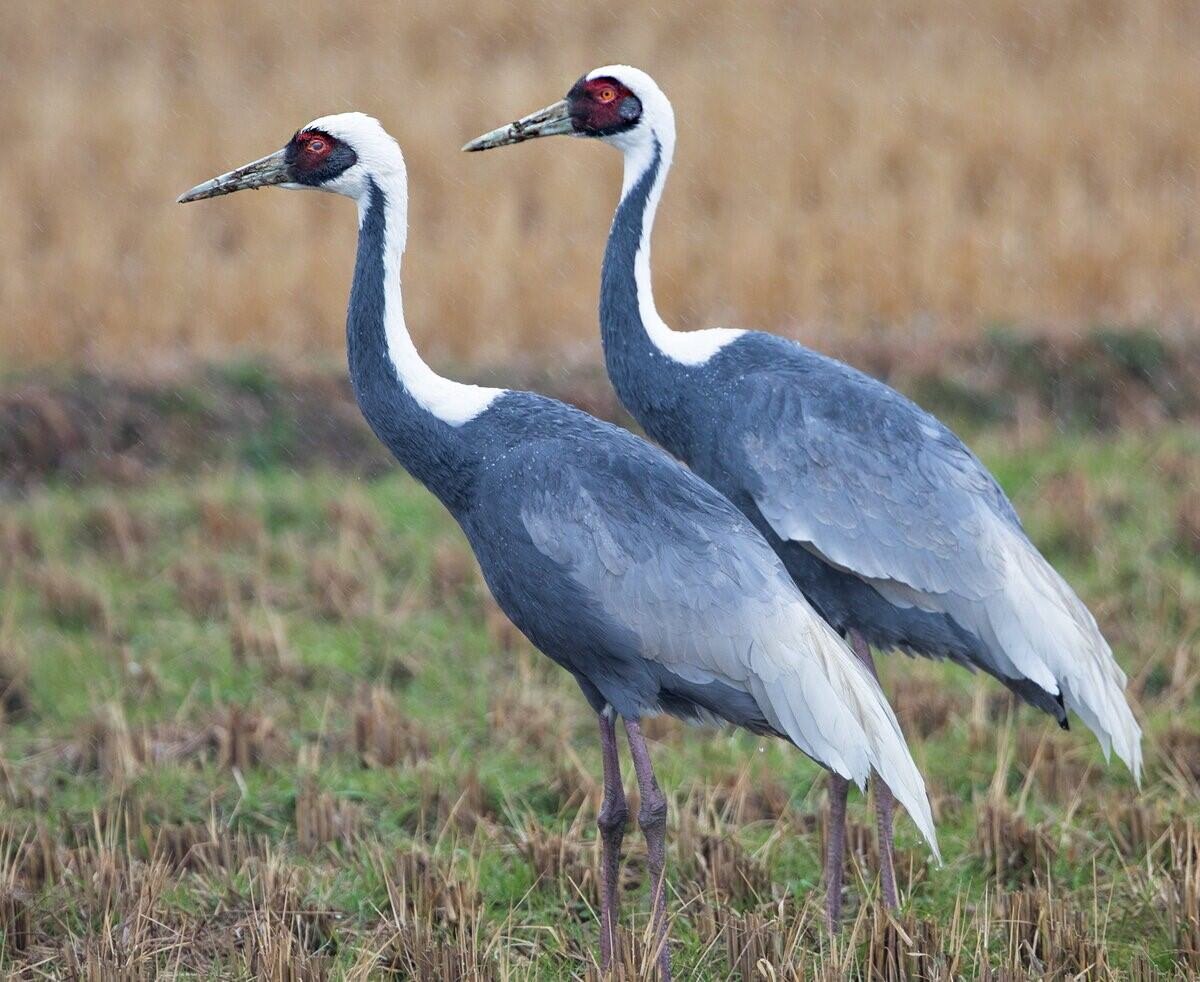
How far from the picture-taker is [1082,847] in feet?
16.8

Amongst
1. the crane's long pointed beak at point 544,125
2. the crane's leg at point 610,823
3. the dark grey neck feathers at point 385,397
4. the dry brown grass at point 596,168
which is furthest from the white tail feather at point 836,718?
the dry brown grass at point 596,168

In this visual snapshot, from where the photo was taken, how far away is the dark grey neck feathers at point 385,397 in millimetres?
4457

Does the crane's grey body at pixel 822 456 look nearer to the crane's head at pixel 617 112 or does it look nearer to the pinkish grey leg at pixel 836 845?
the crane's head at pixel 617 112

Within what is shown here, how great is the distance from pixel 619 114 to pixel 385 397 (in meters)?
1.23

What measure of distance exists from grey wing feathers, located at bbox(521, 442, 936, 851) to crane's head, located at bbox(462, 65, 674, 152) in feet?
4.07

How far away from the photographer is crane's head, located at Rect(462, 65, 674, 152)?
16.9 feet

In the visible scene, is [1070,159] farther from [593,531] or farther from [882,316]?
[593,531]

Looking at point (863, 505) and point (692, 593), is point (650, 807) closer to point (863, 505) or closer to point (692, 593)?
point (692, 593)

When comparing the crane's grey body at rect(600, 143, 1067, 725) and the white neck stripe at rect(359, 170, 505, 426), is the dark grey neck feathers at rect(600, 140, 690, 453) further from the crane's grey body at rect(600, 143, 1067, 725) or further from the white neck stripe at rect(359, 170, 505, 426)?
the white neck stripe at rect(359, 170, 505, 426)

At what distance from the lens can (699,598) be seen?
14.1ft

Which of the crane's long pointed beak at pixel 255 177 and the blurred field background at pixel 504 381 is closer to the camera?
the blurred field background at pixel 504 381

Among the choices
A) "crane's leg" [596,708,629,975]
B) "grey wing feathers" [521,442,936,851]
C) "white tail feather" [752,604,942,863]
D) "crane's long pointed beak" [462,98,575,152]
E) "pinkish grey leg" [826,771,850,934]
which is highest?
"crane's long pointed beak" [462,98,575,152]

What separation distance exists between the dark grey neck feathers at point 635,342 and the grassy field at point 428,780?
3.70 ft

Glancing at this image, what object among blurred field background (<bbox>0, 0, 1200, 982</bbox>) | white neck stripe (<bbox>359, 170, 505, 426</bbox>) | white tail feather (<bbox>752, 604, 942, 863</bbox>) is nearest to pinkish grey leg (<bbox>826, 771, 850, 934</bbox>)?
blurred field background (<bbox>0, 0, 1200, 982</bbox>)
